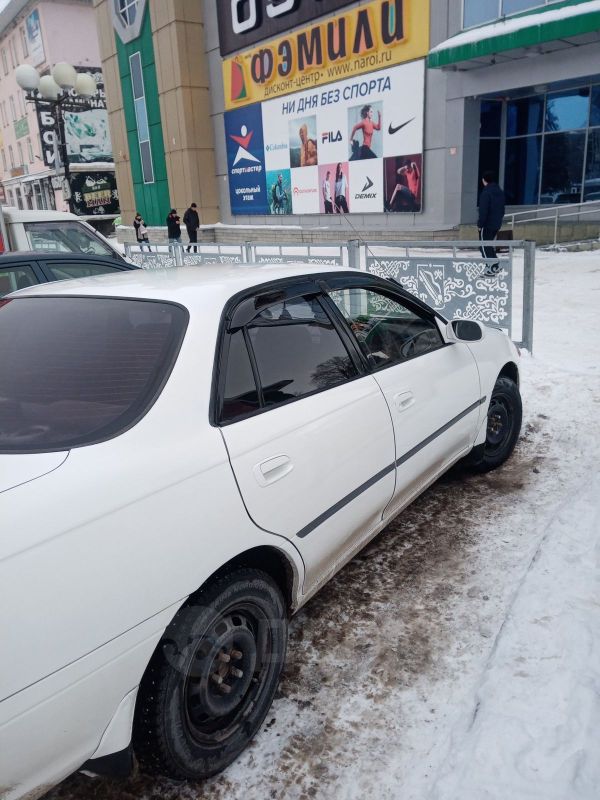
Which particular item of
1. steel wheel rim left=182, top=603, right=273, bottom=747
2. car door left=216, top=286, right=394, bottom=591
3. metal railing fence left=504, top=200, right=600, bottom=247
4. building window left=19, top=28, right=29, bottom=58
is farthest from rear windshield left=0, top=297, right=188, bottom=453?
building window left=19, top=28, right=29, bottom=58

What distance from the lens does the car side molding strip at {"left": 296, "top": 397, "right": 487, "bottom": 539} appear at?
2.42m

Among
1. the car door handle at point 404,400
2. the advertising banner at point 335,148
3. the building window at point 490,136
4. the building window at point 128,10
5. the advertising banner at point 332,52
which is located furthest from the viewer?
the building window at point 128,10

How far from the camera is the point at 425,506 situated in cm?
404

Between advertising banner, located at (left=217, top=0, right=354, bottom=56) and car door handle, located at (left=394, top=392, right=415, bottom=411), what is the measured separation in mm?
18762

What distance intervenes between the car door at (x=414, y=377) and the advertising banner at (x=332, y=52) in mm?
15773

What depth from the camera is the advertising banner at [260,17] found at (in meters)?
19.1

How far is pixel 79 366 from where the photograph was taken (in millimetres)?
2229

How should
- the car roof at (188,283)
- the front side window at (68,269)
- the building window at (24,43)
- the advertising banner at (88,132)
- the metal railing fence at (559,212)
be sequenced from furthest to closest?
1. the building window at (24,43)
2. the advertising banner at (88,132)
3. the metal railing fence at (559,212)
4. the front side window at (68,269)
5. the car roof at (188,283)

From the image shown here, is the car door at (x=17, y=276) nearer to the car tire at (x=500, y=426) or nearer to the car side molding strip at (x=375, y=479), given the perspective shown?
the car side molding strip at (x=375, y=479)

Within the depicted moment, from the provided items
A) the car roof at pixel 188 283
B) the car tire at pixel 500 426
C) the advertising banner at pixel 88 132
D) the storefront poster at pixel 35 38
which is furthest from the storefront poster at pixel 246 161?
the storefront poster at pixel 35 38

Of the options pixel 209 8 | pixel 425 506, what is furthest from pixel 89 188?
pixel 425 506

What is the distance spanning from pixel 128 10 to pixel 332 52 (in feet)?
41.5

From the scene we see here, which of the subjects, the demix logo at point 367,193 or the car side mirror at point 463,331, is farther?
the demix logo at point 367,193

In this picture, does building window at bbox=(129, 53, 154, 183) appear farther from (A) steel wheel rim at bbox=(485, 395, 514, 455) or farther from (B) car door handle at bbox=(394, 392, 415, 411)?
(B) car door handle at bbox=(394, 392, 415, 411)
